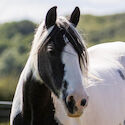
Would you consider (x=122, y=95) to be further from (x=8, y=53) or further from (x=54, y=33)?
(x=8, y=53)

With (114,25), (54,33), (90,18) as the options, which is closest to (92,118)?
(54,33)

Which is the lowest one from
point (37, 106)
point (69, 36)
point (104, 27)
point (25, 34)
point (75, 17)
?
point (104, 27)

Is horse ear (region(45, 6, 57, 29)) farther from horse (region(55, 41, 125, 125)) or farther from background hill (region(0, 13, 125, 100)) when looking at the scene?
background hill (region(0, 13, 125, 100))

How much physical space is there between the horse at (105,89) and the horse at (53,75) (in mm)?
217

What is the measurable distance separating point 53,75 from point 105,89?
1447 millimetres

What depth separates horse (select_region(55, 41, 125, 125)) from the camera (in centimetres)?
626

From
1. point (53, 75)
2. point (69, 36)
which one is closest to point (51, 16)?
point (69, 36)

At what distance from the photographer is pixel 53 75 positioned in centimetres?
536

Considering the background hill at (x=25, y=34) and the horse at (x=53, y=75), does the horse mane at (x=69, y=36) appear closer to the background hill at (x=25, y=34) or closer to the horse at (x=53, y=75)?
the horse at (x=53, y=75)

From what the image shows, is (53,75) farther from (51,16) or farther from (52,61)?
(51,16)

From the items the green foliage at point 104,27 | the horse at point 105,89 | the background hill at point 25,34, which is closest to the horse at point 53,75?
the horse at point 105,89

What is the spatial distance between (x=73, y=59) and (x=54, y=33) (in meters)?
0.39

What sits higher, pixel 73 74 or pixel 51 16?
pixel 51 16

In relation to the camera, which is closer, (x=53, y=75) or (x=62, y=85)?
(x=62, y=85)
